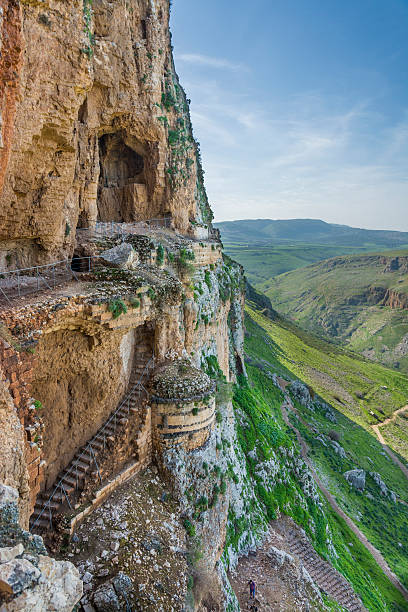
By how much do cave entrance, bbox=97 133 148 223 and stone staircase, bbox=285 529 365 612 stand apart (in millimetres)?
28190

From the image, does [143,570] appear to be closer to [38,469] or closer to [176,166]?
[38,469]

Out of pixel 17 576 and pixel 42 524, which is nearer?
pixel 17 576

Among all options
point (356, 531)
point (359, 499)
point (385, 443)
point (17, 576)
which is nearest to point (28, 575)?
point (17, 576)

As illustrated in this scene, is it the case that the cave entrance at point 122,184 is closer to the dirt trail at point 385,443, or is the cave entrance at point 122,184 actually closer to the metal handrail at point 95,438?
the metal handrail at point 95,438

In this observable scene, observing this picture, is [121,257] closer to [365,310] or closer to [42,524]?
[42,524]

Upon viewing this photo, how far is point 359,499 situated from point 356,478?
249cm

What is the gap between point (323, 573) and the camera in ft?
92.8

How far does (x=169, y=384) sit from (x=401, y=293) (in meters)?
165

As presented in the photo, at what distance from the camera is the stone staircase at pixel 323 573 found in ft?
90.1

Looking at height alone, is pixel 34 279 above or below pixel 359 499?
above

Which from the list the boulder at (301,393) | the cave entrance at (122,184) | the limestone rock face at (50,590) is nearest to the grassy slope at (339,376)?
the boulder at (301,393)

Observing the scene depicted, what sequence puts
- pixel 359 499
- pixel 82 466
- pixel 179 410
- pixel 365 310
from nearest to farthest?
pixel 82 466, pixel 179 410, pixel 359 499, pixel 365 310

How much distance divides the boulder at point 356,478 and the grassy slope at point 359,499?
0.98m

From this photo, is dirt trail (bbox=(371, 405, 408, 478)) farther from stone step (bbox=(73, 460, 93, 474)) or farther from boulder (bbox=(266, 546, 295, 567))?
stone step (bbox=(73, 460, 93, 474))
